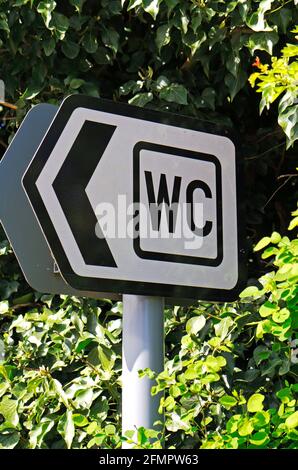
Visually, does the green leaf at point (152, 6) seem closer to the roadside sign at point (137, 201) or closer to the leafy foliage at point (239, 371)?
the leafy foliage at point (239, 371)

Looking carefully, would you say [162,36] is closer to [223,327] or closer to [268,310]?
[223,327]

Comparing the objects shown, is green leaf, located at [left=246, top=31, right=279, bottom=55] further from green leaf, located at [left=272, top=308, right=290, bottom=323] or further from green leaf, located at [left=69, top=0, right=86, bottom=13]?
green leaf, located at [left=272, top=308, right=290, bottom=323]

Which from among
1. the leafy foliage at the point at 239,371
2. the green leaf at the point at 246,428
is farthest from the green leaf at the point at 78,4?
the green leaf at the point at 246,428

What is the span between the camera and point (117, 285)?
1186 millimetres

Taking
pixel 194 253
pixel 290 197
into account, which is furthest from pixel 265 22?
pixel 194 253

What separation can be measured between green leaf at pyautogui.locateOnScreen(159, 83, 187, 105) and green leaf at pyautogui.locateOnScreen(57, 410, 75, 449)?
952 millimetres

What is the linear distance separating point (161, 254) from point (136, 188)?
0.38 feet

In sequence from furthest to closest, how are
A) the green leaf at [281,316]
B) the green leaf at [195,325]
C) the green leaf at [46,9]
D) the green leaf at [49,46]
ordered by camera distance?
the green leaf at [49,46] < the green leaf at [46,9] < the green leaf at [195,325] < the green leaf at [281,316]

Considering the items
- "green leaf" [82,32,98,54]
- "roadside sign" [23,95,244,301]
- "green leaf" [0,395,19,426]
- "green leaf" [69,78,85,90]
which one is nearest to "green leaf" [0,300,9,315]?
"green leaf" [0,395,19,426]

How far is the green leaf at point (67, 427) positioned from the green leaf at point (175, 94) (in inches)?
37.5

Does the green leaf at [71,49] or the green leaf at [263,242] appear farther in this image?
the green leaf at [71,49]

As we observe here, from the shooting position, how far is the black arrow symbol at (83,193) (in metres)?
1.16

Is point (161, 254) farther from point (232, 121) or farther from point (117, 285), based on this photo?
point (232, 121)

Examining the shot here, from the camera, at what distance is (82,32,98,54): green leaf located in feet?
7.65
